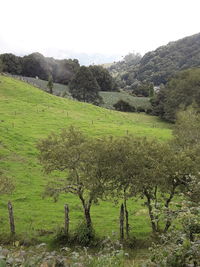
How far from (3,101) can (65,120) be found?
1663 centimetres

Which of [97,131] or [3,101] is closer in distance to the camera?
[97,131]

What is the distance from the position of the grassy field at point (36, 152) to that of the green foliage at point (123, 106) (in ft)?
43.8

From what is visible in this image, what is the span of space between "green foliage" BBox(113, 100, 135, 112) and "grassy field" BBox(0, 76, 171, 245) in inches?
526

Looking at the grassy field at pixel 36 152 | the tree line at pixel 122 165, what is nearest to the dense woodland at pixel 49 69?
the grassy field at pixel 36 152

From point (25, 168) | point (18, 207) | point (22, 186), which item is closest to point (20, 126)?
point (25, 168)

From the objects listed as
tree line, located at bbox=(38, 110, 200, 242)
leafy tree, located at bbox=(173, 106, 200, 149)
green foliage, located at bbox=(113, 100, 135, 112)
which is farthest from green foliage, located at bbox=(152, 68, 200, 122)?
tree line, located at bbox=(38, 110, 200, 242)

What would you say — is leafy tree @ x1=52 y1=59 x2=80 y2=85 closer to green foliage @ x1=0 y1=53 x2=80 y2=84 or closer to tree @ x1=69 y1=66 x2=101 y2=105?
green foliage @ x1=0 y1=53 x2=80 y2=84

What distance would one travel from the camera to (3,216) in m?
22.4

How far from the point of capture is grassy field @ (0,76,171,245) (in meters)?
22.2

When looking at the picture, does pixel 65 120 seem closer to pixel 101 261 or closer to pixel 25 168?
pixel 25 168

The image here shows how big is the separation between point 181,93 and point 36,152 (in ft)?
167

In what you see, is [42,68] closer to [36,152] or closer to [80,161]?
[36,152]

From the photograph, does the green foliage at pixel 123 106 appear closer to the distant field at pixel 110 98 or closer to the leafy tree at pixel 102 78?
the distant field at pixel 110 98

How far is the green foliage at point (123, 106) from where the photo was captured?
9131 centimetres
